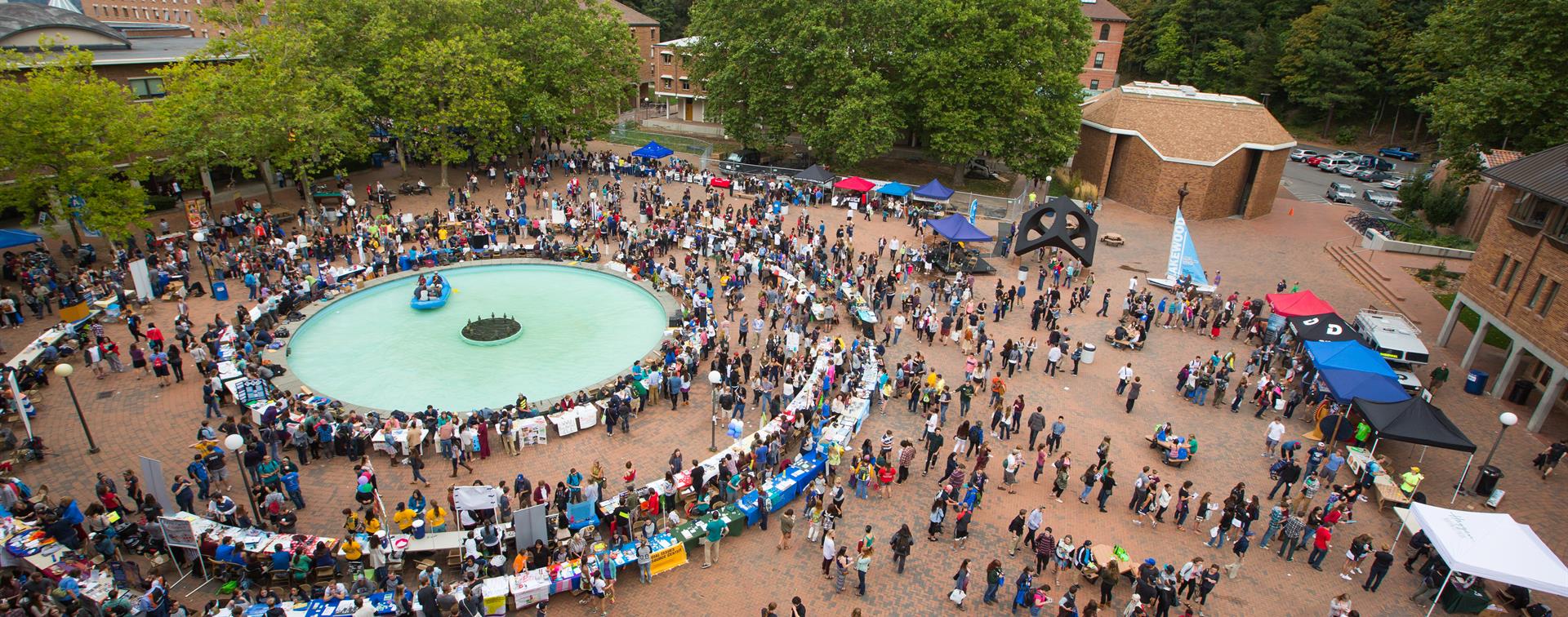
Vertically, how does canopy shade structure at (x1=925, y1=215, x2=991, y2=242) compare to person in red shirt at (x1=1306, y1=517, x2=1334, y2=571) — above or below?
above

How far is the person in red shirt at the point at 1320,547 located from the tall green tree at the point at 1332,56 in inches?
2202

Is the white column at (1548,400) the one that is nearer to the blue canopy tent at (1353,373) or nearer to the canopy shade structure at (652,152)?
the blue canopy tent at (1353,373)

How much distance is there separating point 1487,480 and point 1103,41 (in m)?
57.6

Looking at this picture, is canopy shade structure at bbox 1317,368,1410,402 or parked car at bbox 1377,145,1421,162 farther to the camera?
parked car at bbox 1377,145,1421,162

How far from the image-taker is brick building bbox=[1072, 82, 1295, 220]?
3941 centimetres

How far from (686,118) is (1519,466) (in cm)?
5268

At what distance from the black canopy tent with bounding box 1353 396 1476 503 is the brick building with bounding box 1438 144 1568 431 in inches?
204

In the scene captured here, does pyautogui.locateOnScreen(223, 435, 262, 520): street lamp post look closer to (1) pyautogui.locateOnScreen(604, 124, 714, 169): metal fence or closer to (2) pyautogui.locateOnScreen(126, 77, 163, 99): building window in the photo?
(2) pyautogui.locateOnScreen(126, 77, 163, 99): building window

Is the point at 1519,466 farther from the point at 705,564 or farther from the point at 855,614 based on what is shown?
the point at 705,564

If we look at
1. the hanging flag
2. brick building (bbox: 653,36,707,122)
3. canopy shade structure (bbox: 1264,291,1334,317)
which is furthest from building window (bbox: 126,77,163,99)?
canopy shade structure (bbox: 1264,291,1334,317)

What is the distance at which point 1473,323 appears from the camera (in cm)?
2723

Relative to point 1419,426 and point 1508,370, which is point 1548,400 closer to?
point 1508,370

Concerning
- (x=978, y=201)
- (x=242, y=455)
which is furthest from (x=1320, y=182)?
(x=242, y=455)

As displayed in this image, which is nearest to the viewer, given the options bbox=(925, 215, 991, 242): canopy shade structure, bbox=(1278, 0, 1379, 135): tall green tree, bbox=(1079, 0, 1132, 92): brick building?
bbox=(925, 215, 991, 242): canopy shade structure
